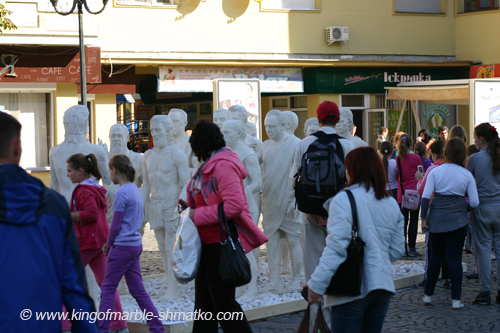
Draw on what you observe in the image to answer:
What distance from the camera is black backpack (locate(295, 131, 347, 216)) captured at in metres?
6.27

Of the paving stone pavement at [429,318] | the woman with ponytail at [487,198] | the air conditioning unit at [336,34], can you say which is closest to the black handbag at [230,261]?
the paving stone pavement at [429,318]

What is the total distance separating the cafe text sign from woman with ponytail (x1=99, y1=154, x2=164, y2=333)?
13.7 m

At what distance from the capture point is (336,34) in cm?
2450

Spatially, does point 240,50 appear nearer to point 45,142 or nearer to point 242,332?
point 45,142

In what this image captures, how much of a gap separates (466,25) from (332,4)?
15.9ft

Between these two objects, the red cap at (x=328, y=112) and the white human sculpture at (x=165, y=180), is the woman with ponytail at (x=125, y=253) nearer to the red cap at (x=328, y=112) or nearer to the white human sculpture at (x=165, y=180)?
the red cap at (x=328, y=112)

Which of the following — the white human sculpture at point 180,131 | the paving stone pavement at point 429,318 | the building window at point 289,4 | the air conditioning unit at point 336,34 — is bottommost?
the paving stone pavement at point 429,318

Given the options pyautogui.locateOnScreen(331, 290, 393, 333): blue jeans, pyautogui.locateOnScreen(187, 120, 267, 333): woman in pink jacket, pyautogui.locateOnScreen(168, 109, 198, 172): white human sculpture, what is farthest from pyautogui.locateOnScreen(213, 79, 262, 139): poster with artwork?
pyautogui.locateOnScreen(331, 290, 393, 333): blue jeans

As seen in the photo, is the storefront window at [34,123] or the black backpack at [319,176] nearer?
the black backpack at [319,176]

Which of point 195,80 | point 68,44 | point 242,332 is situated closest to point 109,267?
point 242,332

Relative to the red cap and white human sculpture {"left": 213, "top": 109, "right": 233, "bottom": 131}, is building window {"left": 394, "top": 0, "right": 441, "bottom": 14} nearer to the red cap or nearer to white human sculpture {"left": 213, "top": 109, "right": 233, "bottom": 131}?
white human sculpture {"left": 213, "top": 109, "right": 233, "bottom": 131}

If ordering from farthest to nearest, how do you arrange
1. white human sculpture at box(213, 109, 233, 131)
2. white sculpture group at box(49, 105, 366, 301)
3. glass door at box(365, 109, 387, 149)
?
glass door at box(365, 109, 387, 149) < white human sculpture at box(213, 109, 233, 131) < white sculpture group at box(49, 105, 366, 301)

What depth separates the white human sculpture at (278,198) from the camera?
934cm

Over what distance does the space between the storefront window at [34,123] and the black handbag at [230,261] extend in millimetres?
15838
